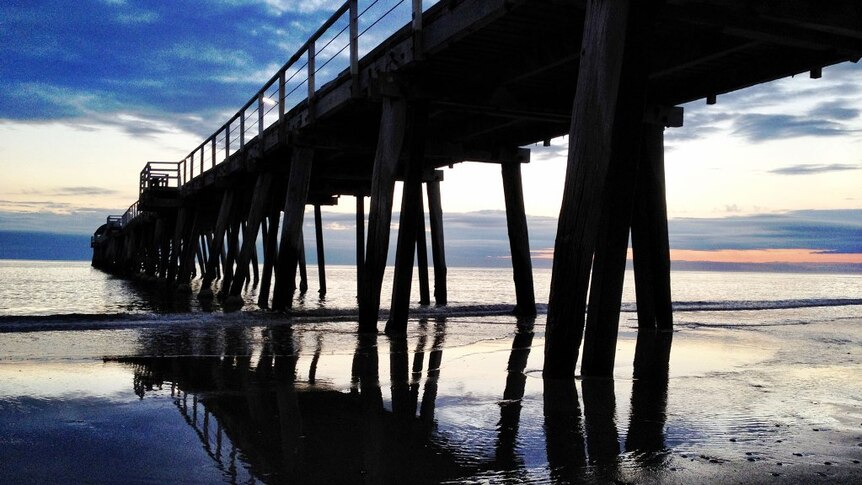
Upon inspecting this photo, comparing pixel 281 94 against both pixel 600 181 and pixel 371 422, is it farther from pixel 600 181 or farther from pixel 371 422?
pixel 371 422

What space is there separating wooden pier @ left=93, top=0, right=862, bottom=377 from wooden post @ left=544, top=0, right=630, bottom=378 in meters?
0.01

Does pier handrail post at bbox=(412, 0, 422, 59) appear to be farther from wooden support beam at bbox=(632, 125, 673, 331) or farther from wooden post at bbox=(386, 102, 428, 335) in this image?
wooden support beam at bbox=(632, 125, 673, 331)

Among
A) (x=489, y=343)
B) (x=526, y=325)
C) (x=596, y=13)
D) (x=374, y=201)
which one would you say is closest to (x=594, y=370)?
(x=596, y=13)

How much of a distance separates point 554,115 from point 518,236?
3.65m

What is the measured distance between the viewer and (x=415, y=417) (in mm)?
4672

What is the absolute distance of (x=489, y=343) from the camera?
948cm

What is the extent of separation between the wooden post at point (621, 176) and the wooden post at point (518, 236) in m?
7.71

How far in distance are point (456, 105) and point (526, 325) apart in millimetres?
4358

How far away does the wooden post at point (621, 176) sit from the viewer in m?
5.68

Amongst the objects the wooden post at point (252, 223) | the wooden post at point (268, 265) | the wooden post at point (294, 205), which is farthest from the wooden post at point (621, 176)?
the wooden post at point (252, 223)

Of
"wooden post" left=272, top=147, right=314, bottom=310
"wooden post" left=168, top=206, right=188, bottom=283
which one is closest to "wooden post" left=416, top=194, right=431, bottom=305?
"wooden post" left=272, top=147, right=314, bottom=310

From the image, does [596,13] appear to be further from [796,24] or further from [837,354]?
[837,354]

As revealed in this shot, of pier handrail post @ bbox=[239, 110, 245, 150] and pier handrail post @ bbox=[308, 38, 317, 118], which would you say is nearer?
pier handrail post @ bbox=[308, 38, 317, 118]

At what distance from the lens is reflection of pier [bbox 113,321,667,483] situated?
346 cm
